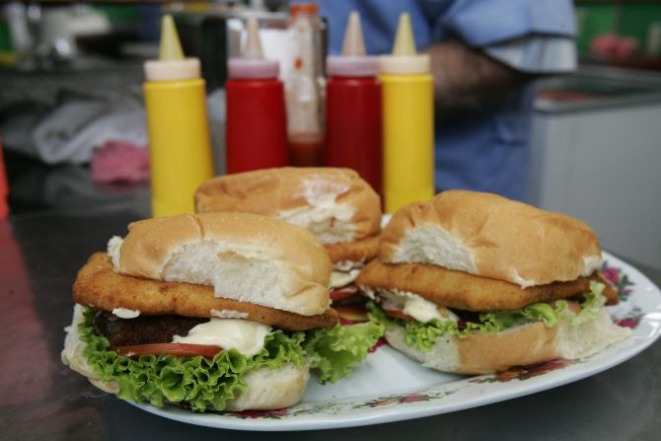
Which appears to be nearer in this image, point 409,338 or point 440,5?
point 409,338

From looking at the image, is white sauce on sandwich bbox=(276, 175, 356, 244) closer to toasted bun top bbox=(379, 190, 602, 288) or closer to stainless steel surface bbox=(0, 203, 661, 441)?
toasted bun top bbox=(379, 190, 602, 288)

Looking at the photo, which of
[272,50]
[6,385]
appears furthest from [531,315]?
[272,50]

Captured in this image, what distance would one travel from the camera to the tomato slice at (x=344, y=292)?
4.97ft

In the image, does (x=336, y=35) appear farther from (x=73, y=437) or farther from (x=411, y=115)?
(x=73, y=437)

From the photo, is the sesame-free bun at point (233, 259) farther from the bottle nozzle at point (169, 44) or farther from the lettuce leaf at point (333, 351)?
the bottle nozzle at point (169, 44)

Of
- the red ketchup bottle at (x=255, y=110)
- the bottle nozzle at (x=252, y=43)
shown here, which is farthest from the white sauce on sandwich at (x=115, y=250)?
the bottle nozzle at (x=252, y=43)

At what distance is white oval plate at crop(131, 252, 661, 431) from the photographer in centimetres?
101

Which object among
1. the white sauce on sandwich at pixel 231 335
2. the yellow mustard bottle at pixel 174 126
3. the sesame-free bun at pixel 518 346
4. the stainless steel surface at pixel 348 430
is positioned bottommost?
the stainless steel surface at pixel 348 430

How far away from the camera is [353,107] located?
182 centimetres

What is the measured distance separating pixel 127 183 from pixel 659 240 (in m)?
2.96

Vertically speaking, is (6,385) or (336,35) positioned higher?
(336,35)

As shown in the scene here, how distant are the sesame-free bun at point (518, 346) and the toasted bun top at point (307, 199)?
15.0 inches

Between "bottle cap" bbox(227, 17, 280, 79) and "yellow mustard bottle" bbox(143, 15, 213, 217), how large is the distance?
134 mm

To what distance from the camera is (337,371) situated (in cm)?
120
